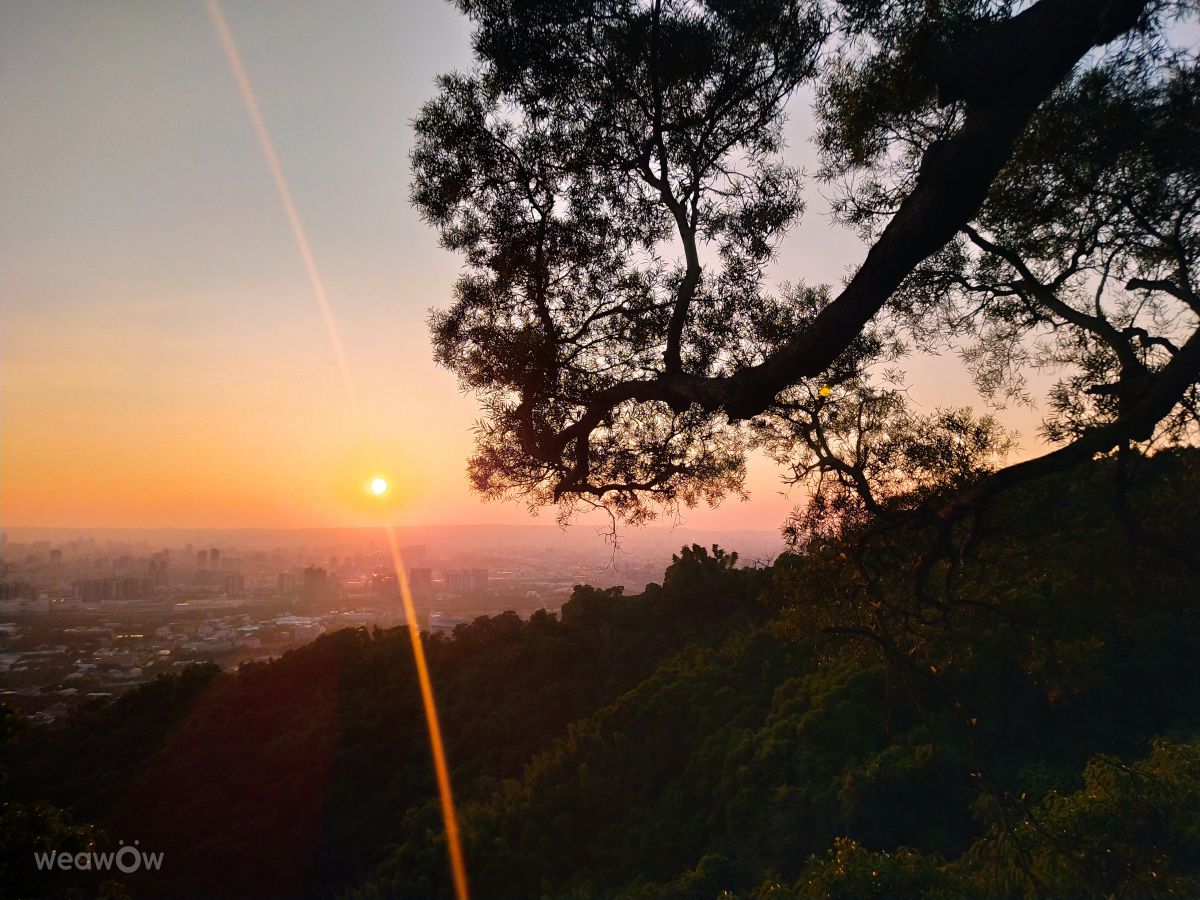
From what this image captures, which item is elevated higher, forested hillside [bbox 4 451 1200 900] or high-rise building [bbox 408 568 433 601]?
high-rise building [bbox 408 568 433 601]

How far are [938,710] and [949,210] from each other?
14.0m

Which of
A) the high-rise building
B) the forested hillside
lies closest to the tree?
the forested hillside

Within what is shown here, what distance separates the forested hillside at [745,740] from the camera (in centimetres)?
569

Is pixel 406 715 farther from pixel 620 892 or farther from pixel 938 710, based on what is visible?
pixel 938 710

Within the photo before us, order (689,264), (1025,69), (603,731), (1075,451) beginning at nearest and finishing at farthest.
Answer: (1025,69) → (1075,451) → (689,264) → (603,731)

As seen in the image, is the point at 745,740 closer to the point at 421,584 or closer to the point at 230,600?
the point at 421,584

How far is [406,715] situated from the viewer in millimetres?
22500

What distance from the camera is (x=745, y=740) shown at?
14.6m

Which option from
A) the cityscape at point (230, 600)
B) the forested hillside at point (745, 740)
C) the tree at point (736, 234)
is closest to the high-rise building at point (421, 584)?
the cityscape at point (230, 600)

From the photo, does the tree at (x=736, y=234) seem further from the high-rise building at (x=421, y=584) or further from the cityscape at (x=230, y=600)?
the high-rise building at (x=421, y=584)

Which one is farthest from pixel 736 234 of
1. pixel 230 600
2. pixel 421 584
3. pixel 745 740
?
pixel 230 600

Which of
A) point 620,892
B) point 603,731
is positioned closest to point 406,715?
point 603,731

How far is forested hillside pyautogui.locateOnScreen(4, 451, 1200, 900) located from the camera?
5.69 metres

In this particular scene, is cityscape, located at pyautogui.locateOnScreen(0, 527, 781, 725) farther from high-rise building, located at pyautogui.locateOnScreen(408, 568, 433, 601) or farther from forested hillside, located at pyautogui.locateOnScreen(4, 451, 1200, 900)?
forested hillside, located at pyautogui.locateOnScreen(4, 451, 1200, 900)
